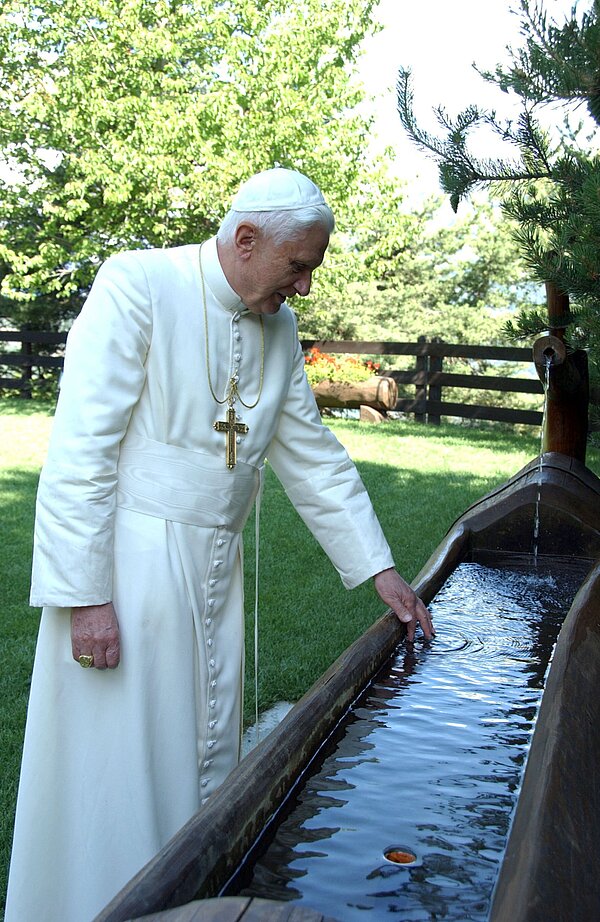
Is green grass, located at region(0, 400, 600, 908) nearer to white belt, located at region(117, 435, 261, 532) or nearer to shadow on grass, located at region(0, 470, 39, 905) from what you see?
shadow on grass, located at region(0, 470, 39, 905)

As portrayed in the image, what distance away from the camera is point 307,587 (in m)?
5.67

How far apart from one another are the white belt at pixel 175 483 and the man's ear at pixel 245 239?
0.48 metres

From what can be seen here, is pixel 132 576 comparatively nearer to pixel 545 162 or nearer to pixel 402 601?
pixel 402 601

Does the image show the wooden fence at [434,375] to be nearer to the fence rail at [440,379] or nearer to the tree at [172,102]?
the fence rail at [440,379]

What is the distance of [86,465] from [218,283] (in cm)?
57

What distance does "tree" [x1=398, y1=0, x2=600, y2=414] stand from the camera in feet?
13.2

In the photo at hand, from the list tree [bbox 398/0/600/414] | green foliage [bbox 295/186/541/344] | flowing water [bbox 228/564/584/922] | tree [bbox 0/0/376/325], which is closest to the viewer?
flowing water [bbox 228/564/584/922]

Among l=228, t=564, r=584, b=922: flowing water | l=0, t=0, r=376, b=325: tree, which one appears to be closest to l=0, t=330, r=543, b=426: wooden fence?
l=0, t=0, r=376, b=325: tree

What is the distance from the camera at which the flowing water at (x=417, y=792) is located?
1.63m

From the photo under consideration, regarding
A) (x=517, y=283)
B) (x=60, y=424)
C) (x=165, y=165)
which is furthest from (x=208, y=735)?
(x=517, y=283)

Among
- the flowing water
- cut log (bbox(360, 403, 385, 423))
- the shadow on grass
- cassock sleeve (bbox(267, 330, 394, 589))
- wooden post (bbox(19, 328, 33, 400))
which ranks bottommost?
the shadow on grass

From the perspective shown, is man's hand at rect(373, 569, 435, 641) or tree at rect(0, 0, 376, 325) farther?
tree at rect(0, 0, 376, 325)

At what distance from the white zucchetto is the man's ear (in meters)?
0.04

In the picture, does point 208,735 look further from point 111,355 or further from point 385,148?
point 385,148
